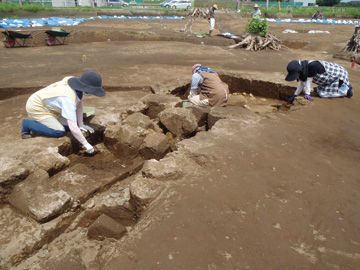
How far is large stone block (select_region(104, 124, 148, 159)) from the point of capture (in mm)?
3996

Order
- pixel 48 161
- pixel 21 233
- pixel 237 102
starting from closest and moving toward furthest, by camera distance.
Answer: pixel 21 233, pixel 48 161, pixel 237 102

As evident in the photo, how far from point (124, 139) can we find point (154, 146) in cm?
47

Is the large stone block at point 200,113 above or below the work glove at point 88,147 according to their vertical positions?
above

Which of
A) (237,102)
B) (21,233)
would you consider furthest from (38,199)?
(237,102)

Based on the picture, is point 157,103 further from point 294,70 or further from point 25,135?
point 294,70

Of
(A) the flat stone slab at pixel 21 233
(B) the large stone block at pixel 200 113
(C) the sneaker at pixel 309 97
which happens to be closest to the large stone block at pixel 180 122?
(B) the large stone block at pixel 200 113

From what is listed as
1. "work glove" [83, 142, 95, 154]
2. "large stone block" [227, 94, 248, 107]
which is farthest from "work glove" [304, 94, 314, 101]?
"work glove" [83, 142, 95, 154]

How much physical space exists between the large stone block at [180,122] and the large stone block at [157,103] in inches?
19.7

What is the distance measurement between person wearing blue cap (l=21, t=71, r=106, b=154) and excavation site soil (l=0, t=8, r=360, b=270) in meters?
0.18

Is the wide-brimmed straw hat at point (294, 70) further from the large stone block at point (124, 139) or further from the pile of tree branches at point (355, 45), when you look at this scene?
the pile of tree branches at point (355, 45)

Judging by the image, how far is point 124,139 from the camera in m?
3.98

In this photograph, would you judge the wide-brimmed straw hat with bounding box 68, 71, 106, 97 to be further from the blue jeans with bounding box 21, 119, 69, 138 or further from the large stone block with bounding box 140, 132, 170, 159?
the large stone block with bounding box 140, 132, 170, 159

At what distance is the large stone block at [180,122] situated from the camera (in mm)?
4391

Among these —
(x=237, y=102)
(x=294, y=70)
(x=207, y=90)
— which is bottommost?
(x=237, y=102)
